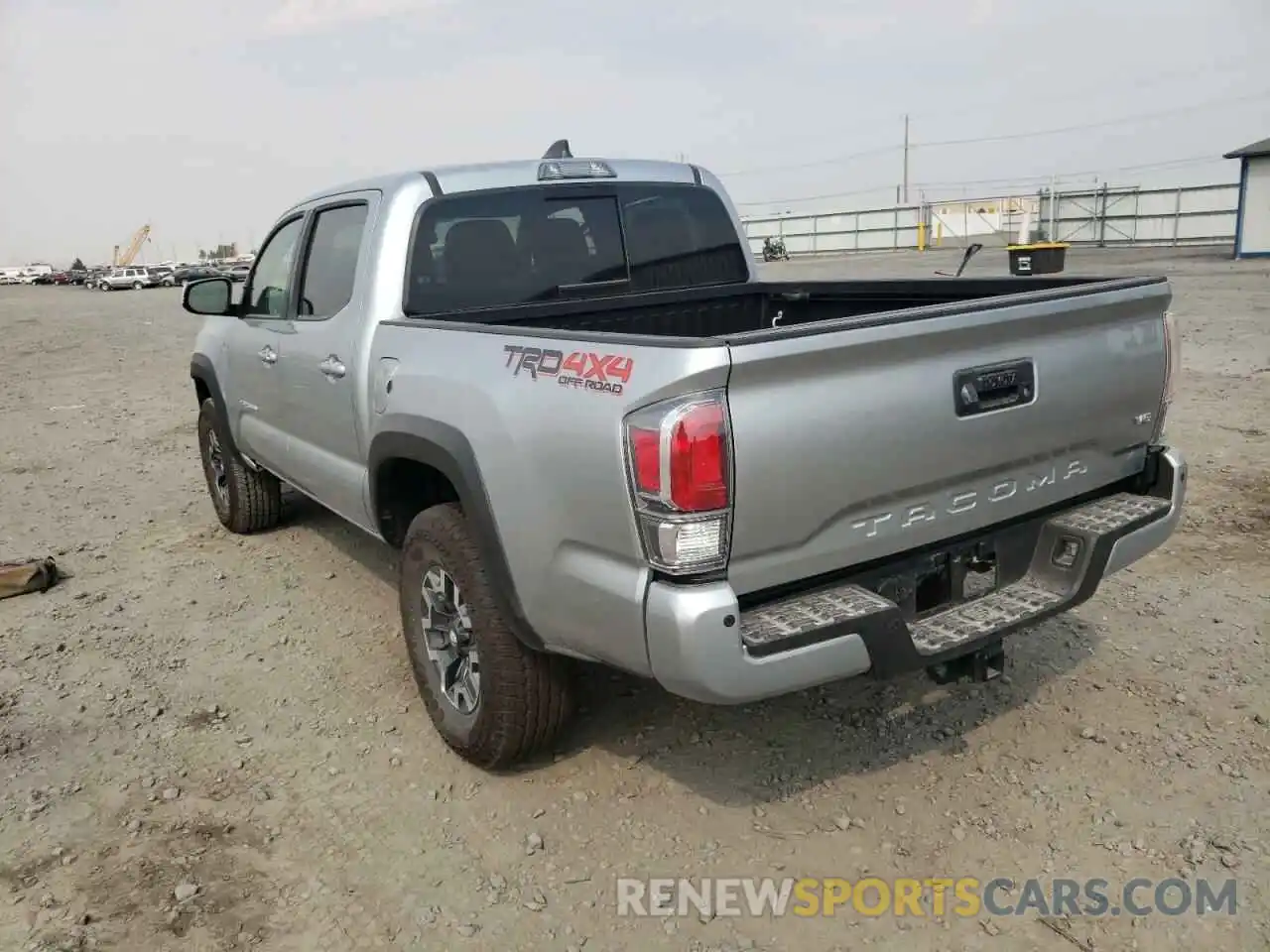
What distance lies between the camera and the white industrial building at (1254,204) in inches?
996

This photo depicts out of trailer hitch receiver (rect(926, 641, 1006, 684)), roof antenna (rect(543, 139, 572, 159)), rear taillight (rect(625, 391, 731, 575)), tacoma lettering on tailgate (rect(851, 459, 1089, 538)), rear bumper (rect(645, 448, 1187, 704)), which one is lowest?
trailer hitch receiver (rect(926, 641, 1006, 684))

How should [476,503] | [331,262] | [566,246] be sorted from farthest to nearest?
[331,262] < [566,246] < [476,503]

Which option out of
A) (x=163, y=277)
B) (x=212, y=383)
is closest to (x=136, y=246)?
(x=163, y=277)

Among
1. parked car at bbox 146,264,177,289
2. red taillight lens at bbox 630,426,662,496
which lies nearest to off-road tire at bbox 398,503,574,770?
red taillight lens at bbox 630,426,662,496

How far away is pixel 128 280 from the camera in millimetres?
58844

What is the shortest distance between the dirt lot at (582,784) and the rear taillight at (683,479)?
1.05m

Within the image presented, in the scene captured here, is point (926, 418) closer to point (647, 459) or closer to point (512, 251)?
point (647, 459)

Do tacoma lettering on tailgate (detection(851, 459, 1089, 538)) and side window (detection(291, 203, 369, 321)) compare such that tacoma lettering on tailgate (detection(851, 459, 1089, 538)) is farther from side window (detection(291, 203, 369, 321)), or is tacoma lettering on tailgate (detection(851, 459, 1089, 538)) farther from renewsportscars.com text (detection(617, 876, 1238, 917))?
side window (detection(291, 203, 369, 321))

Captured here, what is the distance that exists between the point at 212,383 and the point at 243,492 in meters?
0.67

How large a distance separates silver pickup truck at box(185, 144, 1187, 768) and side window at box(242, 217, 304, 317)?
0.40 meters

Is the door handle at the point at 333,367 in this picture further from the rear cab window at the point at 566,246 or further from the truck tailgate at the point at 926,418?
the truck tailgate at the point at 926,418

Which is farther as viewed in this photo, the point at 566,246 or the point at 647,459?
the point at 566,246

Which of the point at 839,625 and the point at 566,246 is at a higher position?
the point at 566,246

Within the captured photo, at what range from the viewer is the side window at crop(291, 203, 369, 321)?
404 centimetres
